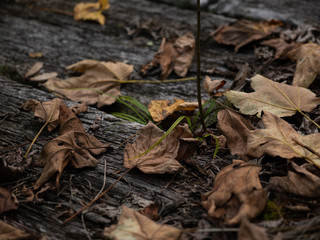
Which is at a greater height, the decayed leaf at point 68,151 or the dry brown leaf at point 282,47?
the dry brown leaf at point 282,47

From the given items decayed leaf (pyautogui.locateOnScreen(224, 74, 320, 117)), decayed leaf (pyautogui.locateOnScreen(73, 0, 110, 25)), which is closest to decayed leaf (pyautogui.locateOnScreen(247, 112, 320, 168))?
decayed leaf (pyautogui.locateOnScreen(224, 74, 320, 117))

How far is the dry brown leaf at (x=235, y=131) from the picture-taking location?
130 cm

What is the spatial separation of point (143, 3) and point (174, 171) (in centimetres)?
254

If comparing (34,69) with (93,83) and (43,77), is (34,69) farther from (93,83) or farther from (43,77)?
(93,83)

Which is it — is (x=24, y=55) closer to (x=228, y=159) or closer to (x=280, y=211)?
(x=228, y=159)

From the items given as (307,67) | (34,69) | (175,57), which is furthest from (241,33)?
(34,69)

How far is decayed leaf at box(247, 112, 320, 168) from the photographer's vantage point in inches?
45.9

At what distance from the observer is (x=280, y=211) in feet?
3.48

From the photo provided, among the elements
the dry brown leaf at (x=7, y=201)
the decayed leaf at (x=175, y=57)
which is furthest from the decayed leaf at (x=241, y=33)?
the dry brown leaf at (x=7, y=201)

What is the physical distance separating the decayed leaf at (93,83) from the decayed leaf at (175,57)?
0.82 feet

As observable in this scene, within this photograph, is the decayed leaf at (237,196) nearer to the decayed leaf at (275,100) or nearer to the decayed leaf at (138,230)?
the decayed leaf at (138,230)

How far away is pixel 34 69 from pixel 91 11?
1076 mm

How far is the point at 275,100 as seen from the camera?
4.99 feet

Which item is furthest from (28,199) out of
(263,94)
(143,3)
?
(143,3)
